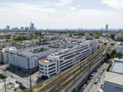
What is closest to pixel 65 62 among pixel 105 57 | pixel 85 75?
pixel 85 75

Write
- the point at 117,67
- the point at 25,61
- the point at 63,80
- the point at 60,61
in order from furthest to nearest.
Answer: the point at 25,61 → the point at 60,61 → the point at 63,80 → the point at 117,67

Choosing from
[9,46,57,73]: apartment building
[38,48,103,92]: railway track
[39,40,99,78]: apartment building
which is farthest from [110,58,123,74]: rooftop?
[9,46,57,73]: apartment building

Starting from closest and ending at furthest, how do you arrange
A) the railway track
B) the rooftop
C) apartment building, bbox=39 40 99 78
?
the rooftop
the railway track
apartment building, bbox=39 40 99 78

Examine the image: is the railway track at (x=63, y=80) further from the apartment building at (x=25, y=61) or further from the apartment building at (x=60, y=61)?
the apartment building at (x=25, y=61)

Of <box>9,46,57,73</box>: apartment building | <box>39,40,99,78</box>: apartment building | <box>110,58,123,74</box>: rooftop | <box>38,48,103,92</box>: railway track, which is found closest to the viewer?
<box>110,58,123,74</box>: rooftop

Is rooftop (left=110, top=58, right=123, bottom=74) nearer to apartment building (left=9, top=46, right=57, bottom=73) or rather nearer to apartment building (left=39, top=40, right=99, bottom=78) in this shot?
apartment building (left=39, top=40, right=99, bottom=78)

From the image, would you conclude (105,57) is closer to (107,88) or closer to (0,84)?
(107,88)

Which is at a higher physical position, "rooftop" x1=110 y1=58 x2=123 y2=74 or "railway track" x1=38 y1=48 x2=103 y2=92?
"rooftop" x1=110 y1=58 x2=123 y2=74

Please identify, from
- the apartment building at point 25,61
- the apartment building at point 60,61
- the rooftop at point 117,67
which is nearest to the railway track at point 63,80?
the apartment building at point 60,61

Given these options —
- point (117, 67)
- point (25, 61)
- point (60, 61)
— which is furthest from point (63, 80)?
point (25, 61)

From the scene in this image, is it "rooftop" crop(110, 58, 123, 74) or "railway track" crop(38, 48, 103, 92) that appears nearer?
"rooftop" crop(110, 58, 123, 74)

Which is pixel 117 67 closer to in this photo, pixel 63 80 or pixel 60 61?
pixel 63 80
